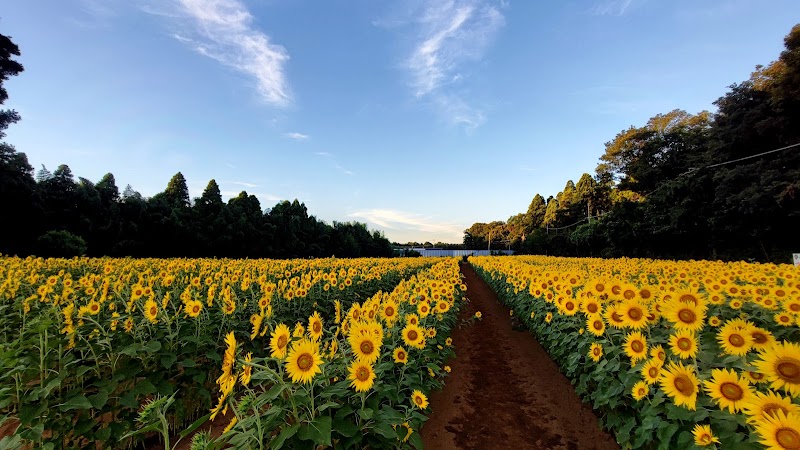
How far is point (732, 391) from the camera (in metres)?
1.96

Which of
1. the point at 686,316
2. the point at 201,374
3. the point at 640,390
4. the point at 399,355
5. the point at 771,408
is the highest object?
Answer: the point at 686,316

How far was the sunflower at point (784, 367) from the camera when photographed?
1.73 metres

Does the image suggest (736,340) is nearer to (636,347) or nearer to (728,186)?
(636,347)

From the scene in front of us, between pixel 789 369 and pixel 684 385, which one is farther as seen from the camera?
pixel 684 385

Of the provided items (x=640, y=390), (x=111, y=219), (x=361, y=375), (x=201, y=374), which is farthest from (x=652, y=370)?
(x=111, y=219)

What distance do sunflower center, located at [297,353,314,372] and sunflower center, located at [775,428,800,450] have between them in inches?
80.7

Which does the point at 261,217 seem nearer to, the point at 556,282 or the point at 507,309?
the point at 507,309

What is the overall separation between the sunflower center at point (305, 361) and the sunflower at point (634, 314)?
2854 mm

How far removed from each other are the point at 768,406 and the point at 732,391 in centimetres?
39

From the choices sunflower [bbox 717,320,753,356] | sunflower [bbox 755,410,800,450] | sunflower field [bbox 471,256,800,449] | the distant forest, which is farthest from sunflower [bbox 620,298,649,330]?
the distant forest

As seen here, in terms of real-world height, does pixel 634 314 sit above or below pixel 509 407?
above

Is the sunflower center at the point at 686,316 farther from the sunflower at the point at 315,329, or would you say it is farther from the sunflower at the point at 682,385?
the sunflower at the point at 315,329

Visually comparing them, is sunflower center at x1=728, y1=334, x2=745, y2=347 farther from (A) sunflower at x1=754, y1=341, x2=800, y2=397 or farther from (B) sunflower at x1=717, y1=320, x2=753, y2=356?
(A) sunflower at x1=754, y1=341, x2=800, y2=397

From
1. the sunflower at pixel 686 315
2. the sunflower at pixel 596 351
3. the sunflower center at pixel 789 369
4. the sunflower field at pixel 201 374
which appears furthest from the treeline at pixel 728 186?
the sunflower field at pixel 201 374
